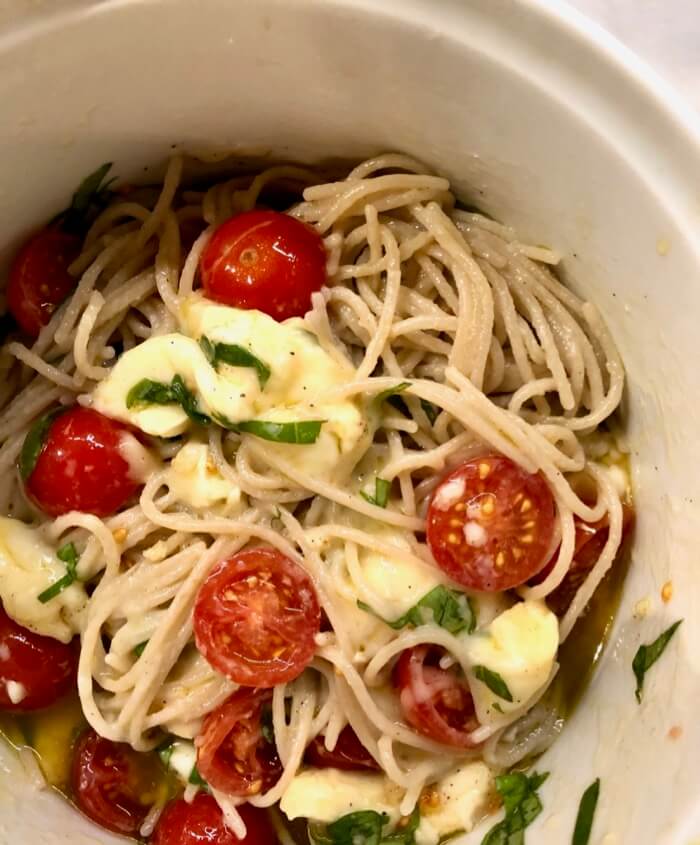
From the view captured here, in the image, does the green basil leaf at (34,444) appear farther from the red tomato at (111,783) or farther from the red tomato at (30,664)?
the red tomato at (111,783)

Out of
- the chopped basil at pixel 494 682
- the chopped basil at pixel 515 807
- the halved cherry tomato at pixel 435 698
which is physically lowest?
the chopped basil at pixel 515 807

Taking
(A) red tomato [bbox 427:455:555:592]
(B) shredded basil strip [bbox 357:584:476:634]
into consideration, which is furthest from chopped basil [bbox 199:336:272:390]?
(B) shredded basil strip [bbox 357:584:476:634]

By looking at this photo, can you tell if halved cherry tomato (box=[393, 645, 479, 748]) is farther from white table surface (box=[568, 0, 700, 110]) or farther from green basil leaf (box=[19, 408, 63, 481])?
white table surface (box=[568, 0, 700, 110])

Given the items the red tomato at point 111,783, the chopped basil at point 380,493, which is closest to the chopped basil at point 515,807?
the chopped basil at point 380,493

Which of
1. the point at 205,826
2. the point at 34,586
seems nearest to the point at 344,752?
the point at 205,826

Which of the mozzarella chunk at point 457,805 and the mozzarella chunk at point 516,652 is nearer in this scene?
the mozzarella chunk at point 516,652

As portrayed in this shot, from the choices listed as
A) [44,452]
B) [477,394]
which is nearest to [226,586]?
[44,452]

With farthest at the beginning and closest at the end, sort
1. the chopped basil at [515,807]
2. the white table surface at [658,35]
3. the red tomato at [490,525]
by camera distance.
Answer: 1. the chopped basil at [515,807]
2. the red tomato at [490,525]
3. the white table surface at [658,35]
